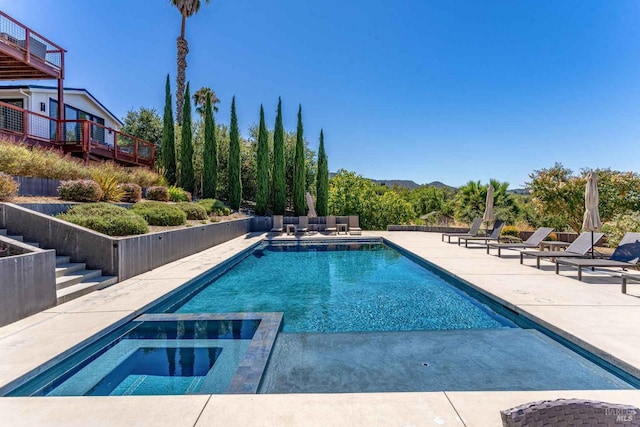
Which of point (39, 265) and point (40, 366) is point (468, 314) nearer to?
point (40, 366)

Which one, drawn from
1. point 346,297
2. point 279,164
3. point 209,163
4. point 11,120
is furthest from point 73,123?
point 346,297

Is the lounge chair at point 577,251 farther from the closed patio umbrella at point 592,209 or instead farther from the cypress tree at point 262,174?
the cypress tree at point 262,174

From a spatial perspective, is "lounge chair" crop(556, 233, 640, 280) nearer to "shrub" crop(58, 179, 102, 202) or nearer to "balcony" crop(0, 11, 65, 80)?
"shrub" crop(58, 179, 102, 202)

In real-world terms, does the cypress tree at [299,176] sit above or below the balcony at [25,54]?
below

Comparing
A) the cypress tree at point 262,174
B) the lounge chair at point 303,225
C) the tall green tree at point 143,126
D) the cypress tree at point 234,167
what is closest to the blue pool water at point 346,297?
the lounge chair at point 303,225

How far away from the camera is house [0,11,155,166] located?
1106 centimetres

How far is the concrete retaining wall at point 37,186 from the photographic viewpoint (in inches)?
300

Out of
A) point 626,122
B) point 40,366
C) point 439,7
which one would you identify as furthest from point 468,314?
point 626,122

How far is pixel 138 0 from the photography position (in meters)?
14.1

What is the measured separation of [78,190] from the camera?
8.16 meters

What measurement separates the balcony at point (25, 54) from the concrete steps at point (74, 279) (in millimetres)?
9486

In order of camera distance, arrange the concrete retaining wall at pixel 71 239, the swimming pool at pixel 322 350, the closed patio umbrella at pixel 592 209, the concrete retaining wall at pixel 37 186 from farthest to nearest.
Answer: the concrete retaining wall at pixel 37 186 < the closed patio umbrella at pixel 592 209 < the concrete retaining wall at pixel 71 239 < the swimming pool at pixel 322 350

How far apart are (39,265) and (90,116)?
18.8 meters

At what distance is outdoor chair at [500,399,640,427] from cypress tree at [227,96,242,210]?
59.0ft
